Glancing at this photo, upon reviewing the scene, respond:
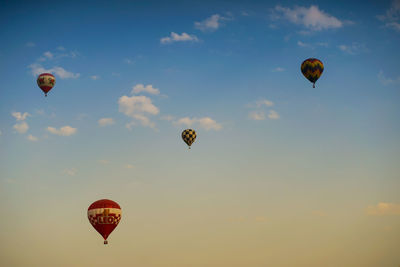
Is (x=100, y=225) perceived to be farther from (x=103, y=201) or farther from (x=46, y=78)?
(x=46, y=78)

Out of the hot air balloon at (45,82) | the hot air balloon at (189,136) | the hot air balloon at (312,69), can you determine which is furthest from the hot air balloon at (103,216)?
the hot air balloon at (312,69)

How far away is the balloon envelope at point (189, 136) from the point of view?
2874 inches

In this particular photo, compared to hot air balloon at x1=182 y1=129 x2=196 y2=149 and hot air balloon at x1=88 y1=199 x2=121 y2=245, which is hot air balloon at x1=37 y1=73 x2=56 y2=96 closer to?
hot air balloon at x1=182 y1=129 x2=196 y2=149

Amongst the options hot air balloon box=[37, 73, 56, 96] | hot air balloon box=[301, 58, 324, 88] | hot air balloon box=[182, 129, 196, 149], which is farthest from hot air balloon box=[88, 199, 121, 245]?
hot air balloon box=[301, 58, 324, 88]

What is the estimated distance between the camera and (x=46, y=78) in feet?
240

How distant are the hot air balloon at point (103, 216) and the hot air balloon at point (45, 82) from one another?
28.1 meters

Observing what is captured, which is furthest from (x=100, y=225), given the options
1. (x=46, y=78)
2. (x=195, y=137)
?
(x=46, y=78)

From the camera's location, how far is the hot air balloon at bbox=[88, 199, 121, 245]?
53156 mm

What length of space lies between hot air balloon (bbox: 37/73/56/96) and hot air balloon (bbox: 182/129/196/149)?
24.3 metres

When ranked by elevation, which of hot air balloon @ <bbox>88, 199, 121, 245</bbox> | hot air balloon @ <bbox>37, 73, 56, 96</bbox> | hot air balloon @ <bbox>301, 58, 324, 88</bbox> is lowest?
hot air balloon @ <bbox>88, 199, 121, 245</bbox>

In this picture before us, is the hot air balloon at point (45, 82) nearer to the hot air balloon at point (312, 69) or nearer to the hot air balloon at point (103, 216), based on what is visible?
the hot air balloon at point (103, 216)

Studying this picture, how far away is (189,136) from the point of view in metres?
73.4

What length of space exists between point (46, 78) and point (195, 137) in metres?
27.5

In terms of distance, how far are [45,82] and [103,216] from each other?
102ft
